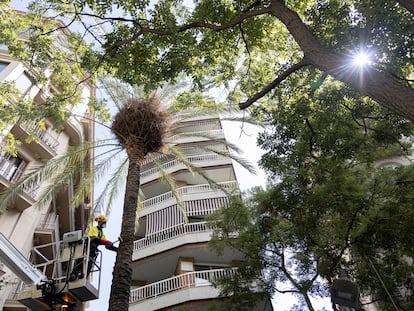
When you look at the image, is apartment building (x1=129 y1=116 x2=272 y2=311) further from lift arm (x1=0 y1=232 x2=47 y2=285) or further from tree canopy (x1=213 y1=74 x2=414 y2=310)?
lift arm (x1=0 y1=232 x2=47 y2=285)

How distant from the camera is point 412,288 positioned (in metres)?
8.70

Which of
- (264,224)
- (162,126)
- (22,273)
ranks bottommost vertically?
(22,273)

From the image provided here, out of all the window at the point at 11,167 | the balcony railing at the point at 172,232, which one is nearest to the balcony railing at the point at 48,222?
the window at the point at 11,167

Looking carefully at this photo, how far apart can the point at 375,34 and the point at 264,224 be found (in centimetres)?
594

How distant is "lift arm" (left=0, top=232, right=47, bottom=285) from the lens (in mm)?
7355

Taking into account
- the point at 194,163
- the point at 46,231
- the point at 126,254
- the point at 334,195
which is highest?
the point at 194,163

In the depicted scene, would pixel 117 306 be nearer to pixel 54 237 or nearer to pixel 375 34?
pixel 375 34

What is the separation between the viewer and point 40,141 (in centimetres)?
1731

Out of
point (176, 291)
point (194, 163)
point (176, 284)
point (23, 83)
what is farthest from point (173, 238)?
point (23, 83)

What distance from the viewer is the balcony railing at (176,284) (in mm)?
15705

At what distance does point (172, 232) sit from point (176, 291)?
11.6ft

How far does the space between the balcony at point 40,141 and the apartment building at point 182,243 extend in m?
5.14

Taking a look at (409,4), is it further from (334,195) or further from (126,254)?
(126,254)

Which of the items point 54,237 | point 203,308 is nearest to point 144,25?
point 203,308
